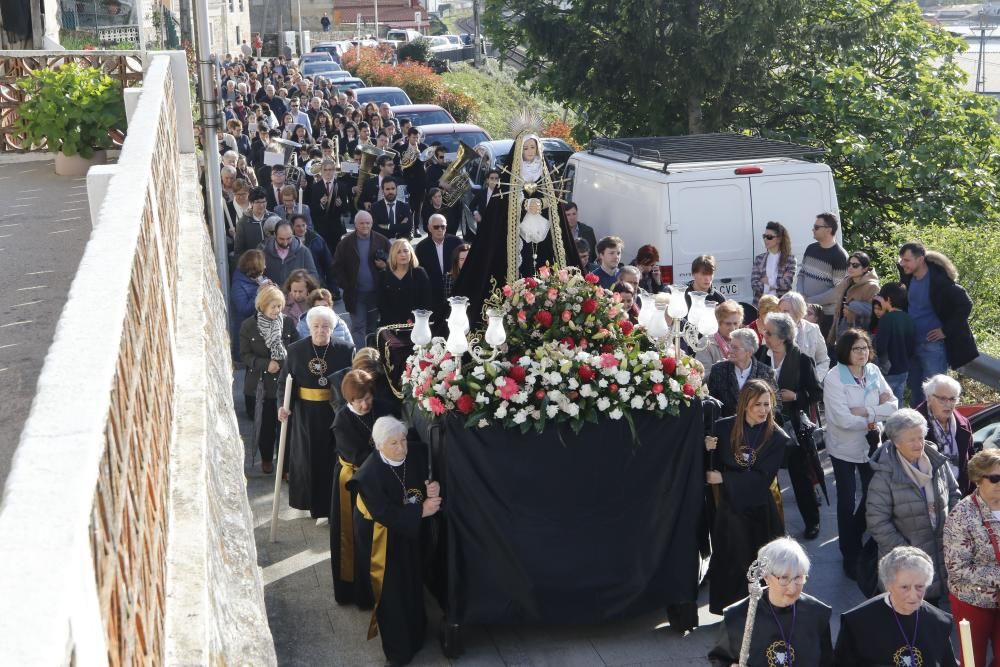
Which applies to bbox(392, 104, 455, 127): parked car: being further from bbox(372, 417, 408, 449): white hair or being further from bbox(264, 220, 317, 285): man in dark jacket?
bbox(372, 417, 408, 449): white hair

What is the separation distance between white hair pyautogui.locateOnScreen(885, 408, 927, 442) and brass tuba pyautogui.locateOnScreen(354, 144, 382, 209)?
10.5 meters

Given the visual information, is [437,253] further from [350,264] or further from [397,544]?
[397,544]

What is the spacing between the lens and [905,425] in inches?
286

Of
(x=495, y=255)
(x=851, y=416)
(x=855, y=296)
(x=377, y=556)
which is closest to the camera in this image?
(x=377, y=556)

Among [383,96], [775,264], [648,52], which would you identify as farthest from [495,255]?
[383,96]

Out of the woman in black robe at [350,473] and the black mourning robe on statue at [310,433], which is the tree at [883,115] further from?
the woman in black robe at [350,473]

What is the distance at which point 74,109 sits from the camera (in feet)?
40.3

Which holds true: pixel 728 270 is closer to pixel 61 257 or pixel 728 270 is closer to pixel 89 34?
pixel 61 257

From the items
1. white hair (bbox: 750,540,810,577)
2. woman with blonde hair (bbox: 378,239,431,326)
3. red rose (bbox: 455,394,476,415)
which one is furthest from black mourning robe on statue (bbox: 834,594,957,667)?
woman with blonde hair (bbox: 378,239,431,326)

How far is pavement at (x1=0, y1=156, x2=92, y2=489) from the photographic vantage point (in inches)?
283

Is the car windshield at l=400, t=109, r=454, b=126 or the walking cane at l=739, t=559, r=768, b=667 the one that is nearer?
the walking cane at l=739, t=559, r=768, b=667

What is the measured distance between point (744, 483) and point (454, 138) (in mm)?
17474

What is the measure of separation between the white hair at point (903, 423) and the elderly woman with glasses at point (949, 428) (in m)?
0.74

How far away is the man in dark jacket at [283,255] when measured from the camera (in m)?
12.8
